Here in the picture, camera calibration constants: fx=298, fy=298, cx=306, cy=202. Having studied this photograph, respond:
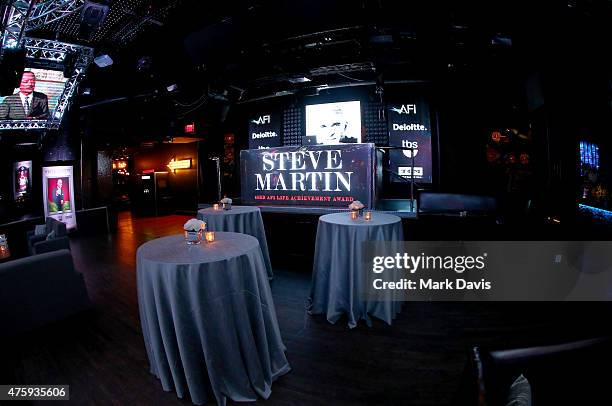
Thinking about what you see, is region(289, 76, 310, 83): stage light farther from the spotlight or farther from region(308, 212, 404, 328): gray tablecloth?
region(308, 212, 404, 328): gray tablecloth

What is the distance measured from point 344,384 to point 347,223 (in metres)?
1.42

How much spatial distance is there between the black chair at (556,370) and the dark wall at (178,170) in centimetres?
1258

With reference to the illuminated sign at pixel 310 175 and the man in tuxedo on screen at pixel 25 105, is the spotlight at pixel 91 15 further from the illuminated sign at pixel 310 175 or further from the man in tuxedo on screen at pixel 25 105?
the man in tuxedo on screen at pixel 25 105

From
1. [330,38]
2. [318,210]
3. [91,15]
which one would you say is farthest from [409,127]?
[91,15]

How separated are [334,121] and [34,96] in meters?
Answer: 6.85

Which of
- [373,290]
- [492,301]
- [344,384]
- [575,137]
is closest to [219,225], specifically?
[373,290]

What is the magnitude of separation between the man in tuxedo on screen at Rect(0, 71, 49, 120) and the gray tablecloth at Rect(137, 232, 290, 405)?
7154mm

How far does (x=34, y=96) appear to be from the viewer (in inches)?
262

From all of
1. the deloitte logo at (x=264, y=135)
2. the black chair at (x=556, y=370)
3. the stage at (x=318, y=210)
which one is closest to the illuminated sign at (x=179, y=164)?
the deloitte logo at (x=264, y=135)

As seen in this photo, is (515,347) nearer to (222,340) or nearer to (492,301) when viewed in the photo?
(222,340)

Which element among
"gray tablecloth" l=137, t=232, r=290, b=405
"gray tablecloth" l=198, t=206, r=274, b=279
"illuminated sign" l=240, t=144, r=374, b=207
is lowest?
"gray tablecloth" l=137, t=232, r=290, b=405

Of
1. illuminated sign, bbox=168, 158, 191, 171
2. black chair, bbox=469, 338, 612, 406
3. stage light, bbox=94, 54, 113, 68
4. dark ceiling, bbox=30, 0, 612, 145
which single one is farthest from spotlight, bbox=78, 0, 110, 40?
illuminated sign, bbox=168, 158, 191, 171
